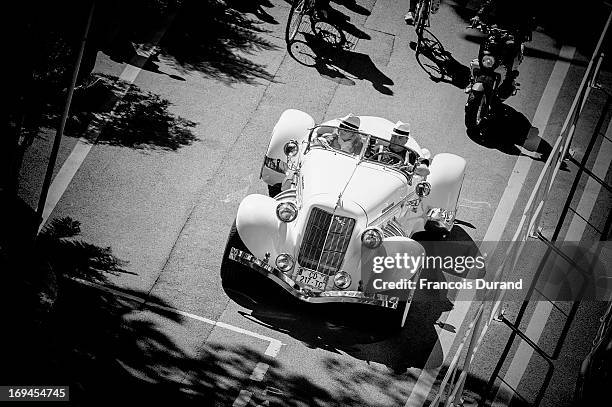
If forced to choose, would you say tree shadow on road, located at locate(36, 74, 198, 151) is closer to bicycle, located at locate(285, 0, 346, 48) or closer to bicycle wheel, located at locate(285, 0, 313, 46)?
bicycle wheel, located at locate(285, 0, 313, 46)

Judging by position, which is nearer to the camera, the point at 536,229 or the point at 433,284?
the point at 536,229

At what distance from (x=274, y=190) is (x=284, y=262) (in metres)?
2.17

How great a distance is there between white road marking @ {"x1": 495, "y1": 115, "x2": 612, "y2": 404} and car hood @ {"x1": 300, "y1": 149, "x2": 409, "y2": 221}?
2.34 metres

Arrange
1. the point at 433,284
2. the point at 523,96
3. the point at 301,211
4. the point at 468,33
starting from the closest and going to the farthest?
the point at 301,211 < the point at 433,284 < the point at 523,96 < the point at 468,33

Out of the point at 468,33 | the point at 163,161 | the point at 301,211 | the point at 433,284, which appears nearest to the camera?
the point at 301,211

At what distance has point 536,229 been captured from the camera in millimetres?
9469

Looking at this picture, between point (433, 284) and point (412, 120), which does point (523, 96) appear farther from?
point (433, 284)

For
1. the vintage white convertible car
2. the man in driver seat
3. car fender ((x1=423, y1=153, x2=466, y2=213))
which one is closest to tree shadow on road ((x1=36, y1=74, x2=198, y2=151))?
the vintage white convertible car

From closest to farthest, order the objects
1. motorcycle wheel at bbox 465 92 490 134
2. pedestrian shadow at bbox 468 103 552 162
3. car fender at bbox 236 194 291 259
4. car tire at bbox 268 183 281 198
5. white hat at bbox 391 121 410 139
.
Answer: car fender at bbox 236 194 291 259
white hat at bbox 391 121 410 139
car tire at bbox 268 183 281 198
motorcycle wheel at bbox 465 92 490 134
pedestrian shadow at bbox 468 103 552 162

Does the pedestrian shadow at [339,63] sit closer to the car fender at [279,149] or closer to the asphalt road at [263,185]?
the asphalt road at [263,185]

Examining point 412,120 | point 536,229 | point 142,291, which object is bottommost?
point 142,291

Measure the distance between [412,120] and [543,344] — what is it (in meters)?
4.89

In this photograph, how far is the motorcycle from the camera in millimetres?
13422

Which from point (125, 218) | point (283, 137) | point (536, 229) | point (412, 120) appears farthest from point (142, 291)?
point (412, 120)
